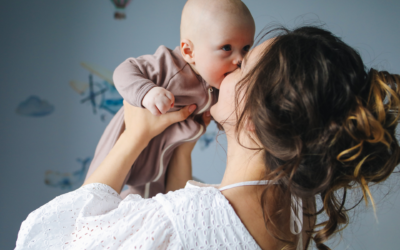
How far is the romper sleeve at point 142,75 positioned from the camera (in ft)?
2.68

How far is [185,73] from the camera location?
36.3 inches

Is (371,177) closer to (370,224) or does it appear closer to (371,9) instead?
(370,224)

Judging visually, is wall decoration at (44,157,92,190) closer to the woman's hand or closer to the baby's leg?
the baby's leg

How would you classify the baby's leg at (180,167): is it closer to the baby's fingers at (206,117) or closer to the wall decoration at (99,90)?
the baby's fingers at (206,117)

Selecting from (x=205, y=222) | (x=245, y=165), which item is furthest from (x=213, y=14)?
(x=205, y=222)

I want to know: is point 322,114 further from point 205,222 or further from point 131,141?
point 131,141

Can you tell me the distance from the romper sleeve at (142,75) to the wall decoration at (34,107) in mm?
870

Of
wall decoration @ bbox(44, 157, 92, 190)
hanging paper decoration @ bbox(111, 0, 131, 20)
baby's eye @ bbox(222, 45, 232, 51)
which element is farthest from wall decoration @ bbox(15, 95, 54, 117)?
baby's eye @ bbox(222, 45, 232, 51)

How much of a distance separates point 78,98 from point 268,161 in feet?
4.46

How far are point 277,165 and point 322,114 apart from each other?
5.8 inches

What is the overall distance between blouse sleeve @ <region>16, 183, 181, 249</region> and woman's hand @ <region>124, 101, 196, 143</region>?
0.24 meters

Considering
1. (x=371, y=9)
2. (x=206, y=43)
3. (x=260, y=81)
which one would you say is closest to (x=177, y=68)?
(x=206, y=43)

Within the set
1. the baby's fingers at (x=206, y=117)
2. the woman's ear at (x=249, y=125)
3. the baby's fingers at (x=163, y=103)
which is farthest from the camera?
the baby's fingers at (x=206, y=117)

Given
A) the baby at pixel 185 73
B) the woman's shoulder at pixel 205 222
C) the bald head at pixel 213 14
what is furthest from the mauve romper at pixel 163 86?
the woman's shoulder at pixel 205 222
